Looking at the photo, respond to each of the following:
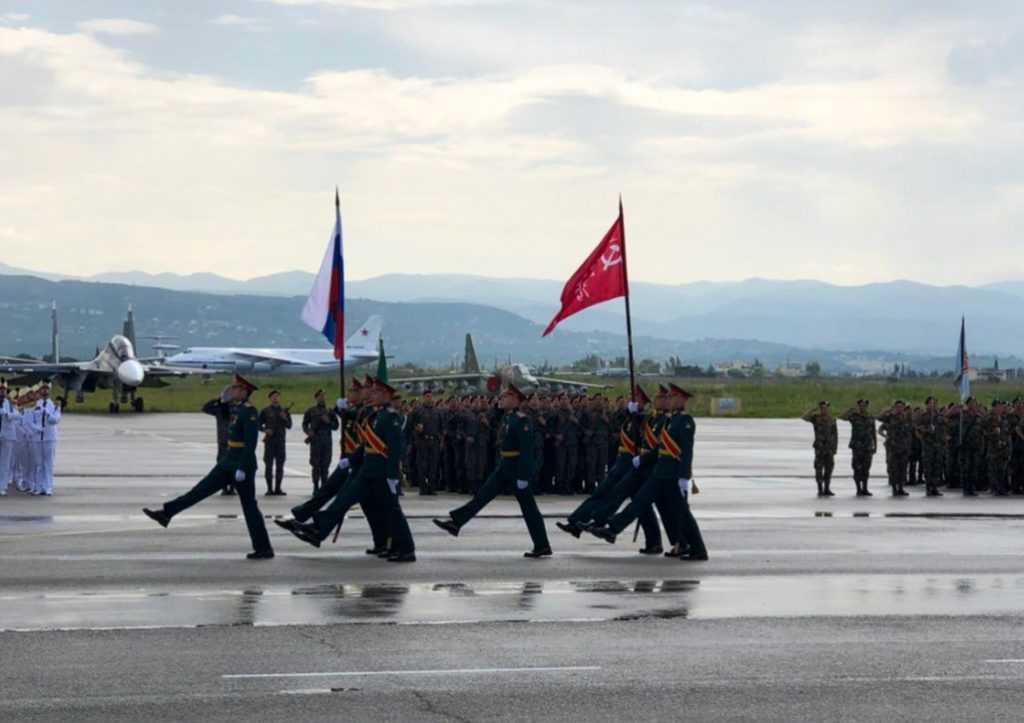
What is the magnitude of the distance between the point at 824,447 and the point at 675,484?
9.56m

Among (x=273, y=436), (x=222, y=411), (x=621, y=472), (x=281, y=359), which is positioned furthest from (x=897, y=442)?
(x=281, y=359)

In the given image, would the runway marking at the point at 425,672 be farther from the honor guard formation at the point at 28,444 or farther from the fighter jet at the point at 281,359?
the fighter jet at the point at 281,359

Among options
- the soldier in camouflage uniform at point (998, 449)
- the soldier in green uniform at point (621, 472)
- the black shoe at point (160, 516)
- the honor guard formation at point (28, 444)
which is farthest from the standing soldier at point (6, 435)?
the soldier in camouflage uniform at point (998, 449)

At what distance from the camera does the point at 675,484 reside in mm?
15977

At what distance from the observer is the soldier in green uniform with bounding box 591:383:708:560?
15.8 m

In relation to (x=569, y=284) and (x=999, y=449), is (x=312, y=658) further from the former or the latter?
(x=999, y=449)

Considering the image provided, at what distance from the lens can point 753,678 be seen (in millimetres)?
9625

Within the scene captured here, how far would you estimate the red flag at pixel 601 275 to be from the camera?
1862cm

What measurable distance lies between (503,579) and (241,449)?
3.09 metres

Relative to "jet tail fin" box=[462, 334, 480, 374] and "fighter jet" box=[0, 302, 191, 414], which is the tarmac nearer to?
"fighter jet" box=[0, 302, 191, 414]

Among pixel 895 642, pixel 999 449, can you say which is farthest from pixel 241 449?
pixel 999 449

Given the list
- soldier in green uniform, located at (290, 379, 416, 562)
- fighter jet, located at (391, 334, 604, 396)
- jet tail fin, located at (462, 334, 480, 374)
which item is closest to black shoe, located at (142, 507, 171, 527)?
soldier in green uniform, located at (290, 379, 416, 562)

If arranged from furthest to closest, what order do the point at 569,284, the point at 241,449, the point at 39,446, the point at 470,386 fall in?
the point at 470,386 < the point at 39,446 < the point at 569,284 < the point at 241,449

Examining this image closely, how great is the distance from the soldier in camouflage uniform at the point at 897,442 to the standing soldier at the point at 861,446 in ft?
1.11
